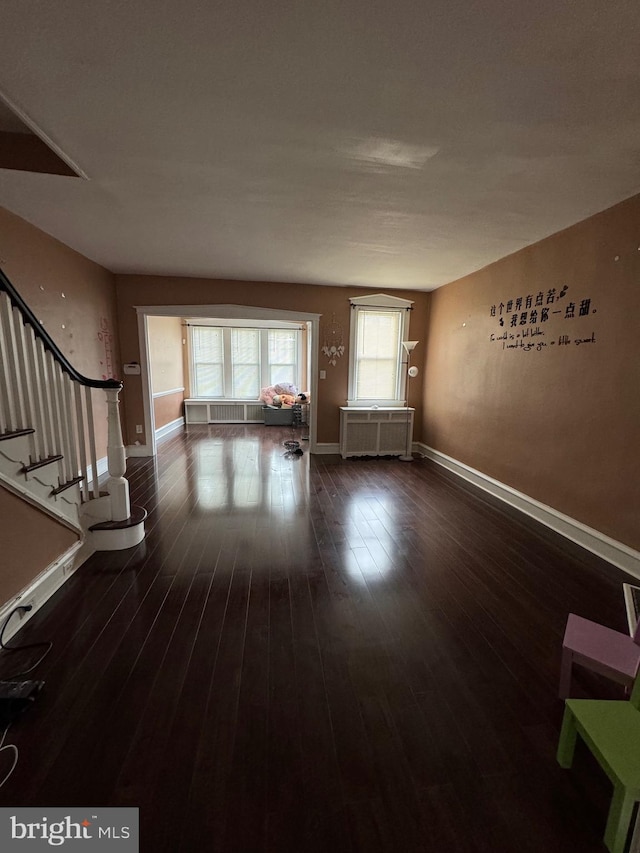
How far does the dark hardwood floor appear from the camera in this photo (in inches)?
44.0

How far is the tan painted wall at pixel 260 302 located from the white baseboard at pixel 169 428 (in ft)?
3.93

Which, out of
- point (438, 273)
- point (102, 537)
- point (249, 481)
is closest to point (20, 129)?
point (102, 537)

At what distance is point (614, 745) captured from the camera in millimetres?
1065

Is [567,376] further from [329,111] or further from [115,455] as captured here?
[115,455]

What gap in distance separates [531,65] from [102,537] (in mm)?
3620

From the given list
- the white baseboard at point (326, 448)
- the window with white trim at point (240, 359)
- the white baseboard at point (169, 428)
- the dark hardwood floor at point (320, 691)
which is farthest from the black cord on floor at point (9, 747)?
the window with white trim at point (240, 359)

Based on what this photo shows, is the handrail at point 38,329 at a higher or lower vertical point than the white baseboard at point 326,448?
higher

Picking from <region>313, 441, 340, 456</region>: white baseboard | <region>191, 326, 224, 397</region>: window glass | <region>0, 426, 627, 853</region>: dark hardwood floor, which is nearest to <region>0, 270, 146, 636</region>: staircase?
<region>0, 426, 627, 853</region>: dark hardwood floor

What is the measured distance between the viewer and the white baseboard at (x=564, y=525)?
2.51 m

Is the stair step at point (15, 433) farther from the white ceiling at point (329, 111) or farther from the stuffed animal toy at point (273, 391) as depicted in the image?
the stuffed animal toy at point (273, 391)

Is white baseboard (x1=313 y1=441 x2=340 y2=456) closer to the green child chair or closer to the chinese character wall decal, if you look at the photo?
the chinese character wall decal

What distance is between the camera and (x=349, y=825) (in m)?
1.09

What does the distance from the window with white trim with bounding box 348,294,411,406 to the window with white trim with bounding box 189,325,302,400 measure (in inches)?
130

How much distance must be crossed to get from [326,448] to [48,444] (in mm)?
4036
